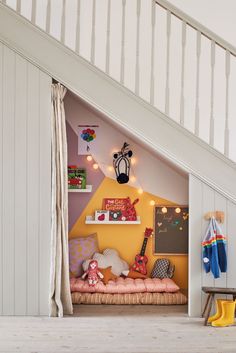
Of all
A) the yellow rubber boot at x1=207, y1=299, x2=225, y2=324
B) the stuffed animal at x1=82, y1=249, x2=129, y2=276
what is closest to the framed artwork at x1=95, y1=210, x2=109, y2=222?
the stuffed animal at x1=82, y1=249, x2=129, y2=276

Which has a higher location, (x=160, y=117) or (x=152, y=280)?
(x=160, y=117)

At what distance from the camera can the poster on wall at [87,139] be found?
4969 millimetres

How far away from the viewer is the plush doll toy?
4.60 meters

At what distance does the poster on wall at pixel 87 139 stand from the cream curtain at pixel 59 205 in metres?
0.81

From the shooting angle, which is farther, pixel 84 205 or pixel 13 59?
pixel 84 205

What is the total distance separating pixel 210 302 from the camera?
3875 millimetres

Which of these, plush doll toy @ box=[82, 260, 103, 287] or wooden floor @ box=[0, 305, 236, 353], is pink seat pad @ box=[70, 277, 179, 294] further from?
wooden floor @ box=[0, 305, 236, 353]

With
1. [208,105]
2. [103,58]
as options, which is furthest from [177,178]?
[103,58]

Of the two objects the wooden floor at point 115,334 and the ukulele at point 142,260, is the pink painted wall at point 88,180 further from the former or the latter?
the wooden floor at point 115,334

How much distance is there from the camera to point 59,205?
13.5 feet

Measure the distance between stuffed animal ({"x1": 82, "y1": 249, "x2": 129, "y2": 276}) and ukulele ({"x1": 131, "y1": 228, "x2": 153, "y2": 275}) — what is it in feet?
0.28

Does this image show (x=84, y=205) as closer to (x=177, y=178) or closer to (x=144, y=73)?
(x=177, y=178)

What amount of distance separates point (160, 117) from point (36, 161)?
3.18 ft

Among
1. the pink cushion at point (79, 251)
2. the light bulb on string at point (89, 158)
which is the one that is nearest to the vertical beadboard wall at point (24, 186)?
the pink cushion at point (79, 251)
